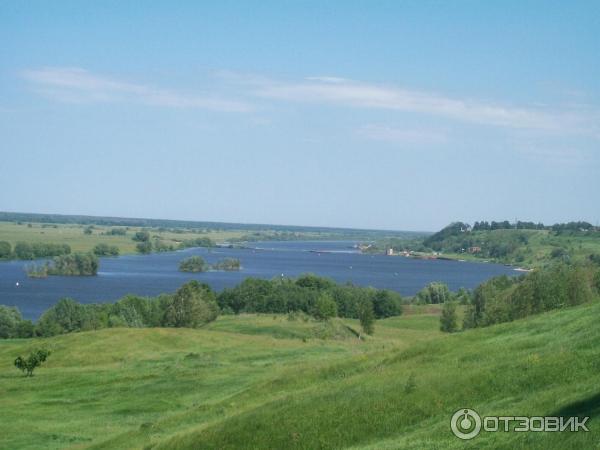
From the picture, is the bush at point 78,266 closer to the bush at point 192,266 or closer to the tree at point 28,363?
the bush at point 192,266

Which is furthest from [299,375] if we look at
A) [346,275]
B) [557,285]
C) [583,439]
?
[346,275]

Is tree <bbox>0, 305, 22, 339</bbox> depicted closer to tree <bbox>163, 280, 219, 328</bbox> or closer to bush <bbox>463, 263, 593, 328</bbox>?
tree <bbox>163, 280, 219, 328</bbox>

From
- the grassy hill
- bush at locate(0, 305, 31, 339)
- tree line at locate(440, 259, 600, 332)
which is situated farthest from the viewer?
bush at locate(0, 305, 31, 339)

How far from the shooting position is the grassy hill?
17.6 metres

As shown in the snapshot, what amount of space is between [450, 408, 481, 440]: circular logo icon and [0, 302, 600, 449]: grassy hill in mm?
199

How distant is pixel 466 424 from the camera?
16.0 meters

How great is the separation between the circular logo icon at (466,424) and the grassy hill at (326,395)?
20 cm

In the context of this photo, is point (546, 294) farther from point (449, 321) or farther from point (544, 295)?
point (449, 321)

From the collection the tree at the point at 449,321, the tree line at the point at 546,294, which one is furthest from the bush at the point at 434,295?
the tree line at the point at 546,294

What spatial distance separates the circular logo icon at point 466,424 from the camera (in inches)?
604

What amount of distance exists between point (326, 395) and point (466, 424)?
23.6 ft

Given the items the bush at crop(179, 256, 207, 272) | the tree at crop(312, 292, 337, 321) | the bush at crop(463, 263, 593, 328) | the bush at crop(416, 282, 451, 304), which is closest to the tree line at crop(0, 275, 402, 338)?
the tree at crop(312, 292, 337, 321)

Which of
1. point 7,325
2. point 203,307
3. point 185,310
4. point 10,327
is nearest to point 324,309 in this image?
point 203,307

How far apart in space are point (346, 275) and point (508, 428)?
179m
